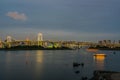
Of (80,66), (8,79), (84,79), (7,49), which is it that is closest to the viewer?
(84,79)

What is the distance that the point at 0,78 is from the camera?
35719mm

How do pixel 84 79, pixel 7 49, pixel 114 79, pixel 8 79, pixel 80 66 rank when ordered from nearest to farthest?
pixel 114 79 < pixel 84 79 < pixel 8 79 < pixel 80 66 < pixel 7 49

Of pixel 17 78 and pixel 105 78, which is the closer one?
pixel 105 78

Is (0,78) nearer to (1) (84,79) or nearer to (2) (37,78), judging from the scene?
(2) (37,78)

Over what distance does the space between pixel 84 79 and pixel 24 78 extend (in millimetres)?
7473

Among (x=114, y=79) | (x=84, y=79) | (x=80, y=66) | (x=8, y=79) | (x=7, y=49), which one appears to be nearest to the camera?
(x=114, y=79)

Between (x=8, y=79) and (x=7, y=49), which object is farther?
(x=7, y=49)

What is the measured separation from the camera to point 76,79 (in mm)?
35344

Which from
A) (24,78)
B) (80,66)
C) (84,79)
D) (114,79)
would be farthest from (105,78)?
(80,66)

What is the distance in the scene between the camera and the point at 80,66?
56.1 metres

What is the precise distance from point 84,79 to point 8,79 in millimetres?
9066

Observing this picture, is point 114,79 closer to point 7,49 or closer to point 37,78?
point 37,78

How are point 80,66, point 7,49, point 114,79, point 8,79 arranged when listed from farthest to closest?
point 7,49
point 80,66
point 8,79
point 114,79

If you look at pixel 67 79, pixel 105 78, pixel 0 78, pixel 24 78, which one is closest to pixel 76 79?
pixel 67 79
